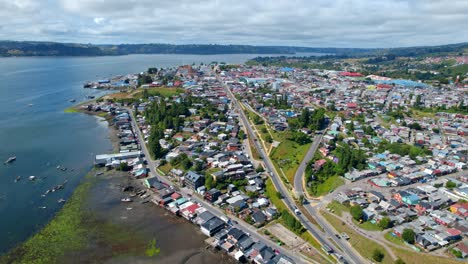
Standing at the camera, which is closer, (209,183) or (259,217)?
(259,217)

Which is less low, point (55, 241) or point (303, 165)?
point (303, 165)

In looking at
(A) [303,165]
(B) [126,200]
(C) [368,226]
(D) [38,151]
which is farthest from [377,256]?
(D) [38,151]

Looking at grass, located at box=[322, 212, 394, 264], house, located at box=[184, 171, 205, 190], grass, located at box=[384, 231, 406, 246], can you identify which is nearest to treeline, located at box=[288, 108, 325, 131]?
house, located at box=[184, 171, 205, 190]

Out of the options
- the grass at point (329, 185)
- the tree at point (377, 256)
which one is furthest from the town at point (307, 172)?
the grass at point (329, 185)

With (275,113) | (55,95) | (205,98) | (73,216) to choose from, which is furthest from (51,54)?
(73,216)

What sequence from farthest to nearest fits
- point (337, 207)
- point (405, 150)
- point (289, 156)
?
1. point (405, 150)
2. point (289, 156)
3. point (337, 207)

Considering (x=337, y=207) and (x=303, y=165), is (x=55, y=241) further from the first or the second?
(x=303, y=165)
